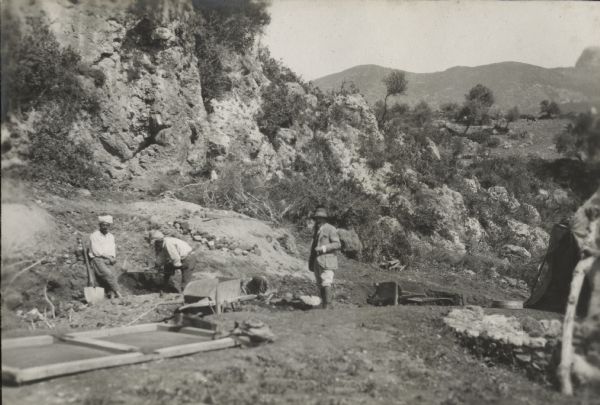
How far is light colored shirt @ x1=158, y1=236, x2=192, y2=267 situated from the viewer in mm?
9422

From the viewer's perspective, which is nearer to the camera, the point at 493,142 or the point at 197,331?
the point at 197,331

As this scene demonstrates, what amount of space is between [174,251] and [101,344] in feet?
13.0

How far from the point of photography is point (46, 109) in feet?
45.8

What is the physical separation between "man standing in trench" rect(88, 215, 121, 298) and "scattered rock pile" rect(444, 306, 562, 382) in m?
5.36

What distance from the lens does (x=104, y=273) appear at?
9.27 m

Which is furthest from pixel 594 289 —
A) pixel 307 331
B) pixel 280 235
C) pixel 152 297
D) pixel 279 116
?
pixel 279 116

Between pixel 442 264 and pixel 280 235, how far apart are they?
23.9ft

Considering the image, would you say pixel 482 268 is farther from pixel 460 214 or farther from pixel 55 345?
pixel 55 345

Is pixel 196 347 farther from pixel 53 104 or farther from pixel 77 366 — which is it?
pixel 53 104

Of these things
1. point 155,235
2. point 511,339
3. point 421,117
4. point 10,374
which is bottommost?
point 511,339

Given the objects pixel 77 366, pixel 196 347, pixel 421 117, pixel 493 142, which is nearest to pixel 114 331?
pixel 196 347

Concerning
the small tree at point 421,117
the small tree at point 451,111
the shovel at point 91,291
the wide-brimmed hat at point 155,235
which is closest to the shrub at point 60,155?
the wide-brimmed hat at point 155,235

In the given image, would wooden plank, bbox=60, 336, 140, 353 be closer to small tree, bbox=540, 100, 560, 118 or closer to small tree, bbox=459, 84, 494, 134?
small tree, bbox=459, 84, 494, 134

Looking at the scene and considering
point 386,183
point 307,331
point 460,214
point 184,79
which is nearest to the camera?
point 307,331
